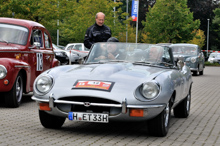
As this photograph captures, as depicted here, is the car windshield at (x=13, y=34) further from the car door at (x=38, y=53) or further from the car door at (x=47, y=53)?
the car door at (x=47, y=53)

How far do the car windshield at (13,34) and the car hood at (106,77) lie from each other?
3.64 m

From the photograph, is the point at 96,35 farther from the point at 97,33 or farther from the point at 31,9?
the point at 31,9

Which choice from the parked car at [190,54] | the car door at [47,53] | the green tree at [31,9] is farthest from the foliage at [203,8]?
the car door at [47,53]

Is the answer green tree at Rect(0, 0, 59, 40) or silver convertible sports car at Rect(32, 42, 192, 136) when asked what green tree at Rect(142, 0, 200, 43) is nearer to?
green tree at Rect(0, 0, 59, 40)

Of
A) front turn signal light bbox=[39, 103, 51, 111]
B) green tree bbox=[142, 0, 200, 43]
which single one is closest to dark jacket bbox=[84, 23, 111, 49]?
front turn signal light bbox=[39, 103, 51, 111]


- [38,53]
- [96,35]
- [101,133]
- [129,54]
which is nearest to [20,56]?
[38,53]

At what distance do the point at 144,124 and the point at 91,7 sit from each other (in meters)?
35.3

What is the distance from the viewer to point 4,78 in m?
9.41

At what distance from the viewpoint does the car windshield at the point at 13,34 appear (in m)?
10.5

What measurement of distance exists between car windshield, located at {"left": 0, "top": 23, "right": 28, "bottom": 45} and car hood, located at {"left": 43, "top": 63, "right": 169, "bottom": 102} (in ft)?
11.9

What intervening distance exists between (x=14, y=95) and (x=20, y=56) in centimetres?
108

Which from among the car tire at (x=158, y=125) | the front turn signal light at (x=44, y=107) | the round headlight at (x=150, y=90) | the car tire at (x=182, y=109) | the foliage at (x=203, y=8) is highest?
the foliage at (x=203, y=8)

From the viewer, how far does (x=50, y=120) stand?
6.91 meters

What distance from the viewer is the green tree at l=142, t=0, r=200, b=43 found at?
177ft
